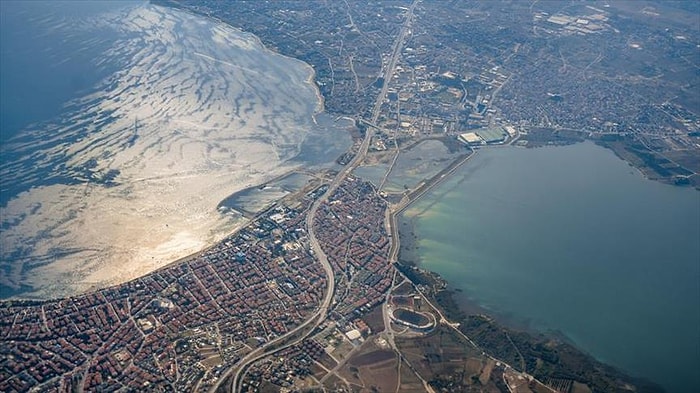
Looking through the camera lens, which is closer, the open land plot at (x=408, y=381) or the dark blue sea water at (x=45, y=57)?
the open land plot at (x=408, y=381)

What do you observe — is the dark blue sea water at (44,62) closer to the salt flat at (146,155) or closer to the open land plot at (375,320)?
the salt flat at (146,155)

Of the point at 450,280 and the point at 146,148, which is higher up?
the point at 146,148

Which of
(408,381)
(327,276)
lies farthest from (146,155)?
(408,381)

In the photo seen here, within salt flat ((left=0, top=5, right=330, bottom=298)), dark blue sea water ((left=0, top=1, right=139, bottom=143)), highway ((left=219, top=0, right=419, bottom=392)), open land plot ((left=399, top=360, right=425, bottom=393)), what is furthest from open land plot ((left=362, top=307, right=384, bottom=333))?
dark blue sea water ((left=0, top=1, right=139, bottom=143))

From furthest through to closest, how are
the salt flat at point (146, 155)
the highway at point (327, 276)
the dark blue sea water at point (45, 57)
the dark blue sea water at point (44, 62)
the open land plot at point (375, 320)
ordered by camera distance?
the dark blue sea water at point (45, 57) → the dark blue sea water at point (44, 62) → the salt flat at point (146, 155) → the open land plot at point (375, 320) → the highway at point (327, 276)

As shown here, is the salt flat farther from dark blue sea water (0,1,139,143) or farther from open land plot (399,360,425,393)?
open land plot (399,360,425,393)

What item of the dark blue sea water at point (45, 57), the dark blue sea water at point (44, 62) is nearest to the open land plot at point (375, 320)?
the dark blue sea water at point (44, 62)

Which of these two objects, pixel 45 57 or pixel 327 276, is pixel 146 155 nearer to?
pixel 327 276

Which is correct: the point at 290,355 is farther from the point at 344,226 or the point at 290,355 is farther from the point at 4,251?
the point at 4,251

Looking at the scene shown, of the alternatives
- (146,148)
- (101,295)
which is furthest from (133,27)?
(101,295)
